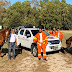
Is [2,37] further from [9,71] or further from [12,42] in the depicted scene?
[9,71]

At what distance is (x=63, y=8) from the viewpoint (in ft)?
229

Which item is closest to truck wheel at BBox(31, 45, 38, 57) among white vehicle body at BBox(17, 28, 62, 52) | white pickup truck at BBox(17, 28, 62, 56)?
white pickup truck at BBox(17, 28, 62, 56)

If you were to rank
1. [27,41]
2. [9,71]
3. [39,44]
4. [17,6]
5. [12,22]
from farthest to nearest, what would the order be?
[17,6] → [12,22] → [27,41] → [39,44] → [9,71]

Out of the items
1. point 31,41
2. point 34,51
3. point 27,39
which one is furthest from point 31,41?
point 34,51

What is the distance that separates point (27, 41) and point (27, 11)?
4601 cm

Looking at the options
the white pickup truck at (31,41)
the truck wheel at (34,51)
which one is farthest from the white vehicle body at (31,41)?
the truck wheel at (34,51)

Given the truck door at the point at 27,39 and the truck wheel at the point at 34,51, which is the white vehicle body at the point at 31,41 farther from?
the truck wheel at the point at 34,51

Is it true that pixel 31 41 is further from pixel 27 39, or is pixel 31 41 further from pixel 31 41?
pixel 27 39

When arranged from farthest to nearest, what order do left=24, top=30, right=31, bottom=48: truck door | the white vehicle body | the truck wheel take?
left=24, top=30, right=31, bottom=48: truck door, the white vehicle body, the truck wheel

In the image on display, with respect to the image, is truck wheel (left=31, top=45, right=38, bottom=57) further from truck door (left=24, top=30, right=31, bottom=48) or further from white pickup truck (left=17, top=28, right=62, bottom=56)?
truck door (left=24, top=30, right=31, bottom=48)

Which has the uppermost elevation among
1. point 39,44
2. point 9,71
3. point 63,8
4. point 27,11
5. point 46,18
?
point 63,8

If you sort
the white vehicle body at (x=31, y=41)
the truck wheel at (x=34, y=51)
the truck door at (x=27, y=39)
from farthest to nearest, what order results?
the truck door at (x=27, y=39), the white vehicle body at (x=31, y=41), the truck wheel at (x=34, y=51)

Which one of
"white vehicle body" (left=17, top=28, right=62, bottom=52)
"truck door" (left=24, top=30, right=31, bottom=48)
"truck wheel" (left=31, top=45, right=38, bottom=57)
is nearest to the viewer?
"truck wheel" (left=31, top=45, right=38, bottom=57)

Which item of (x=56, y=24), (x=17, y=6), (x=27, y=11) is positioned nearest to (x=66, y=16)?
(x=56, y=24)
